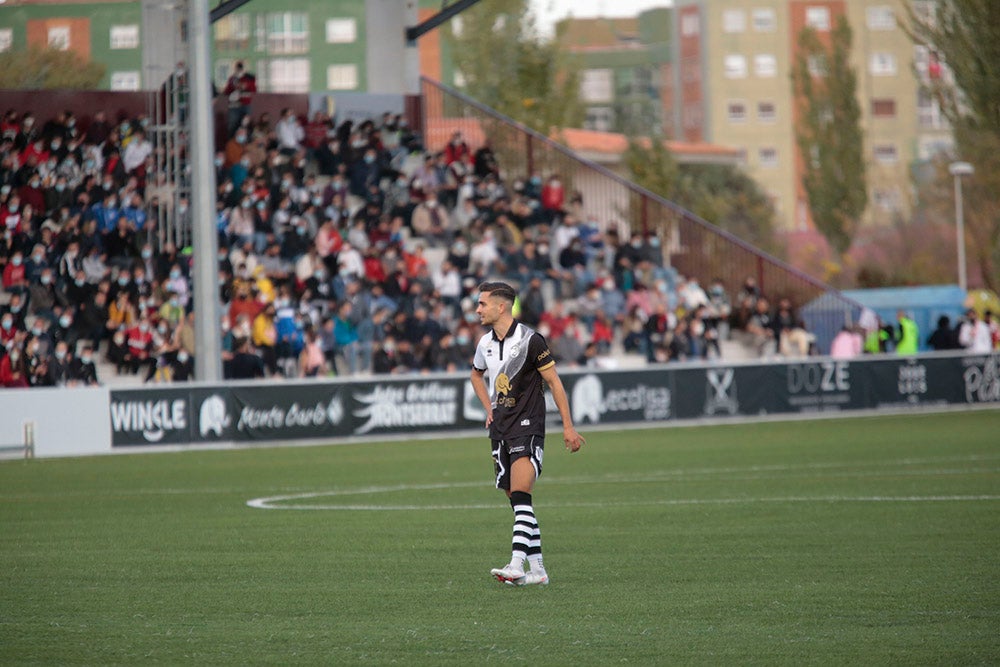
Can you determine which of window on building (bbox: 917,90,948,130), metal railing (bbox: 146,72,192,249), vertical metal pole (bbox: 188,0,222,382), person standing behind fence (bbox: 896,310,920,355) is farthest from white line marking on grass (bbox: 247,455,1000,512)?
window on building (bbox: 917,90,948,130)

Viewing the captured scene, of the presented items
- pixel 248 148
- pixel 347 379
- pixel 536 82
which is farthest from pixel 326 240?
pixel 536 82

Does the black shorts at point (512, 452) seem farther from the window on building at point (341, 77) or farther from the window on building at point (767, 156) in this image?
the window on building at point (767, 156)

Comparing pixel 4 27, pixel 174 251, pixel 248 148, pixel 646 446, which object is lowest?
pixel 646 446

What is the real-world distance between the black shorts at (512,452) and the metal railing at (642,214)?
94.8 ft

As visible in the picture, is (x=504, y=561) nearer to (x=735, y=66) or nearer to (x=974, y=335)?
(x=974, y=335)

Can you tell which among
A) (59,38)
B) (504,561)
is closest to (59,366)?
(59,38)

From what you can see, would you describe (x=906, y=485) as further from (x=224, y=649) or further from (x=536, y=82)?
(x=536, y=82)

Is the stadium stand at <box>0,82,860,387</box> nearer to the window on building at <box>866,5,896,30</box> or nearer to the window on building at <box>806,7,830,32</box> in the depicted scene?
the window on building at <box>806,7,830,32</box>

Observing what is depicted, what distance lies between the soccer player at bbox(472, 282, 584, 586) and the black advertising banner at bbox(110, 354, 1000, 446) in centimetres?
1609

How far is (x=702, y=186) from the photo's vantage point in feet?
260

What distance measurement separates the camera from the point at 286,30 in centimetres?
3919

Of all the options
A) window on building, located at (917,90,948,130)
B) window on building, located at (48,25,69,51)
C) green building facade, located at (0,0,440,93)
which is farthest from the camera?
window on building, located at (917,90,948,130)

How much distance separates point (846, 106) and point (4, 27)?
48.8 meters

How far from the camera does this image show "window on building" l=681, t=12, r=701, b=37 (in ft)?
325
